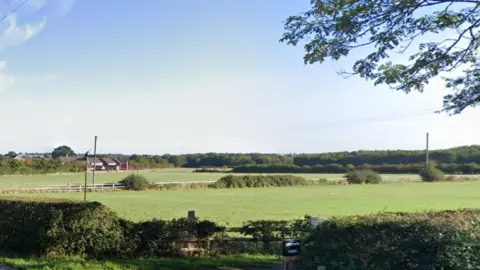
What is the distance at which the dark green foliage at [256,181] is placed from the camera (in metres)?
79.2

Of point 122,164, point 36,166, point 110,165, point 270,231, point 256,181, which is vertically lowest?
point 256,181

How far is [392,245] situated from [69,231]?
6588 mm

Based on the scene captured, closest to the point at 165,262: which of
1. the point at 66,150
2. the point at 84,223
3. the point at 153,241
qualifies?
the point at 153,241

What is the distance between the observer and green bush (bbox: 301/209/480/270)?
5.46 metres

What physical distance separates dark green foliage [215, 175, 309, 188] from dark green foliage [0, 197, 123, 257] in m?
65.4

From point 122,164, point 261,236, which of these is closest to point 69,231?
point 261,236

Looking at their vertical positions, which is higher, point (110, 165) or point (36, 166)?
point (36, 166)

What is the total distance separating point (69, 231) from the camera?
10.0m

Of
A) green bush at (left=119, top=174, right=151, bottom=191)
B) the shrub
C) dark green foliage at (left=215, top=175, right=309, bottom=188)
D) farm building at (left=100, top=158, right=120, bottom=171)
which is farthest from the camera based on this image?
farm building at (left=100, top=158, right=120, bottom=171)

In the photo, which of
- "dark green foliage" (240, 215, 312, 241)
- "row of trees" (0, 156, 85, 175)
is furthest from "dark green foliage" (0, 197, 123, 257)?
"row of trees" (0, 156, 85, 175)

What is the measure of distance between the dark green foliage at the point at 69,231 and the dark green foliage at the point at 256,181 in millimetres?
65393

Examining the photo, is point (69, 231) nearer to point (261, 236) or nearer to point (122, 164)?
point (261, 236)

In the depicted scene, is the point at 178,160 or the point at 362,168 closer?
the point at 362,168

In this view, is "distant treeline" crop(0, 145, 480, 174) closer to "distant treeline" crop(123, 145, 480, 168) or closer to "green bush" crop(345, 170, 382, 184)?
"distant treeline" crop(123, 145, 480, 168)
